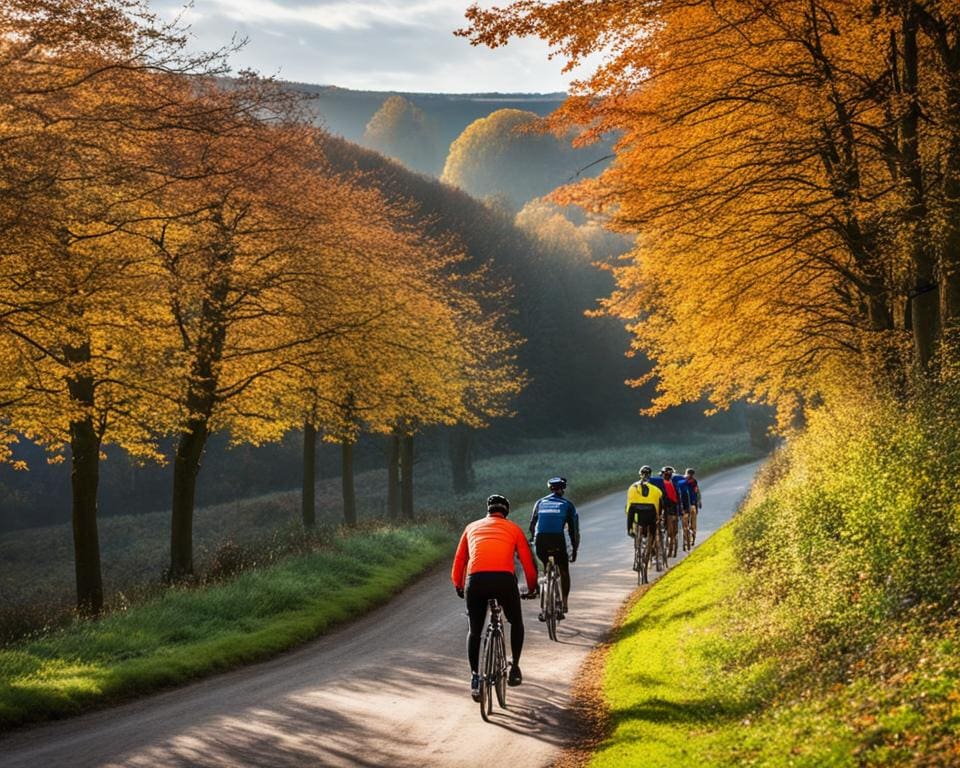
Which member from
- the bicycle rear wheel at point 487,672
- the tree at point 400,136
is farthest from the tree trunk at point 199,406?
the tree at point 400,136

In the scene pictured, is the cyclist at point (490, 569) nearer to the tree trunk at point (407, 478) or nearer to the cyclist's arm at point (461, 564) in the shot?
the cyclist's arm at point (461, 564)

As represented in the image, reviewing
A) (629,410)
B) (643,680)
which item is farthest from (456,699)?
(629,410)

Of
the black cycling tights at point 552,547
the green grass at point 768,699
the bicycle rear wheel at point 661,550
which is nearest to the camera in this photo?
the green grass at point 768,699

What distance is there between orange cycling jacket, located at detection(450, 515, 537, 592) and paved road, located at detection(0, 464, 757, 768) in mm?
1616

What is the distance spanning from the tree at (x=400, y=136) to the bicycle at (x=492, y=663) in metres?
132

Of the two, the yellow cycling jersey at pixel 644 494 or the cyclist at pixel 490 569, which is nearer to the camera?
the cyclist at pixel 490 569

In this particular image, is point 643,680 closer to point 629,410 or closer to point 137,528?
point 137,528

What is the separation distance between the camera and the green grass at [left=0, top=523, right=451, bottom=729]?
13.0 m

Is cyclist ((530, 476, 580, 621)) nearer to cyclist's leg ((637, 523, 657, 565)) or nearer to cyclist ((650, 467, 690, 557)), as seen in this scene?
cyclist's leg ((637, 523, 657, 565))

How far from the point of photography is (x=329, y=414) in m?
25.8

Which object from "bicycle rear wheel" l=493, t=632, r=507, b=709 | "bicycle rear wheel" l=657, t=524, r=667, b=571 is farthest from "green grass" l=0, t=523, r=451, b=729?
"bicycle rear wheel" l=657, t=524, r=667, b=571

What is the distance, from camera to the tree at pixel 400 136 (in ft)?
462

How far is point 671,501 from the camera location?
2403cm

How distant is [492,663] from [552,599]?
5352mm
